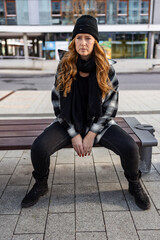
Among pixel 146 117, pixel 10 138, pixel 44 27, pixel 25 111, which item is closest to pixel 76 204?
pixel 10 138

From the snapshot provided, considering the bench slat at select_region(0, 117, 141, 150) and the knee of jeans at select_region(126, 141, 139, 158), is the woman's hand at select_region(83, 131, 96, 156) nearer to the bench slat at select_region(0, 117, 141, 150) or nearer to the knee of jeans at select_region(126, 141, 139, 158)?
the knee of jeans at select_region(126, 141, 139, 158)

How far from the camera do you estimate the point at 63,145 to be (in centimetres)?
254

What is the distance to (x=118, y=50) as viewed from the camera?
29.9 m

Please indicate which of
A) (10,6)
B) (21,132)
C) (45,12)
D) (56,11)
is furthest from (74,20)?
(21,132)

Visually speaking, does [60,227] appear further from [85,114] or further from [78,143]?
[85,114]

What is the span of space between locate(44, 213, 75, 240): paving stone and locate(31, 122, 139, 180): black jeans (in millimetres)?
436

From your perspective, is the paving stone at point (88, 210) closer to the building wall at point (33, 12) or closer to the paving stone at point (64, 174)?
the paving stone at point (64, 174)

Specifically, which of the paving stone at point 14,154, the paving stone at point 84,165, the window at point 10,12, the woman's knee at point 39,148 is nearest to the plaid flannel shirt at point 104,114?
the woman's knee at point 39,148

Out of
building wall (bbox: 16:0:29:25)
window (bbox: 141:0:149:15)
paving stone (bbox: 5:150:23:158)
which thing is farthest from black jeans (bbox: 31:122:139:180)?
window (bbox: 141:0:149:15)

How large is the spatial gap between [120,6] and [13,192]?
30.2 m

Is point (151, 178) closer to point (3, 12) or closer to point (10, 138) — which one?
point (10, 138)

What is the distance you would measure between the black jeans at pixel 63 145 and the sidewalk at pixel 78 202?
35 cm

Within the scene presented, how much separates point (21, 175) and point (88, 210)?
110 centimetres

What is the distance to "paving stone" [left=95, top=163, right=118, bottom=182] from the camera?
9.68 feet
